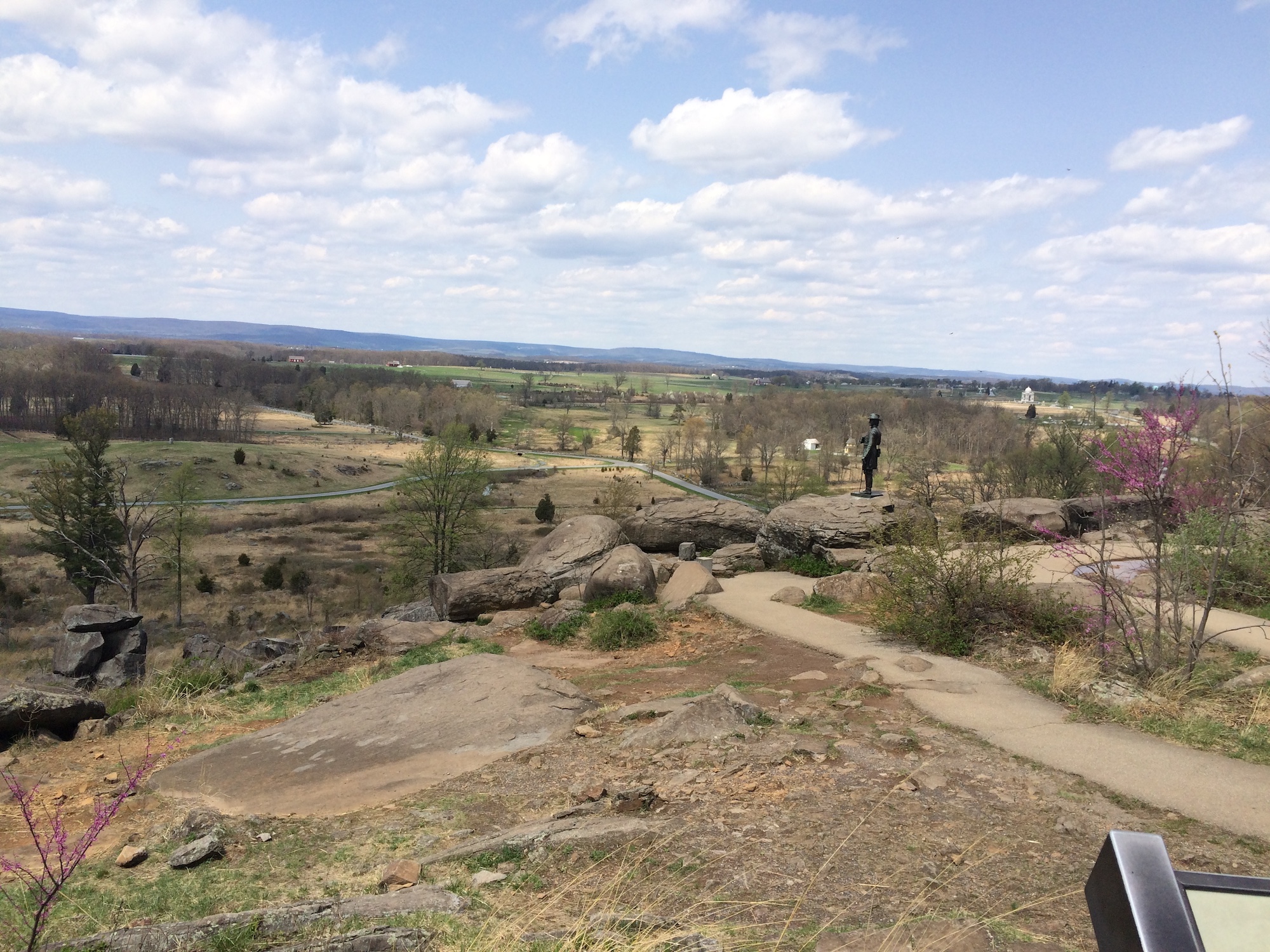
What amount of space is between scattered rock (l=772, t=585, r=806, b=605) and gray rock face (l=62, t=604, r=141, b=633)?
14915 mm

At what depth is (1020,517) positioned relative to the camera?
70.7 ft

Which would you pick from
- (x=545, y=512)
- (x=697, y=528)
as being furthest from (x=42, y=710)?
(x=545, y=512)

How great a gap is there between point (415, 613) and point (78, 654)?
23.6 feet

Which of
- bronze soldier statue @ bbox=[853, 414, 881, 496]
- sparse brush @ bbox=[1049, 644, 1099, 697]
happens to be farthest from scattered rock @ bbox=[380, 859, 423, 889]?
bronze soldier statue @ bbox=[853, 414, 881, 496]

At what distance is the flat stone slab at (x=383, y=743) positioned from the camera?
28.7 ft

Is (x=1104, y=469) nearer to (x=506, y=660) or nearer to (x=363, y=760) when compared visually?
(x=506, y=660)

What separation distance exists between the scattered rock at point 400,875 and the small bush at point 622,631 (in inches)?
347

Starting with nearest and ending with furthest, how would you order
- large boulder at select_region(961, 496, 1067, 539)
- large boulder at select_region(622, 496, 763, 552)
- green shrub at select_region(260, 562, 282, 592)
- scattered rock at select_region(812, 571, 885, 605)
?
scattered rock at select_region(812, 571, 885, 605) < large boulder at select_region(961, 496, 1067, 539) < large boulder at select_region(622, 496, 763, 552) < green shrub at select_region(260, 562, 282, 592)

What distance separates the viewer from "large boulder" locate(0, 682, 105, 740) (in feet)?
37.4

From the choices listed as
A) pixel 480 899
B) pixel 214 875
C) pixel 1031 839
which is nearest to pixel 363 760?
pixel 214 875

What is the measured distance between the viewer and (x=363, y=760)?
31.3ft

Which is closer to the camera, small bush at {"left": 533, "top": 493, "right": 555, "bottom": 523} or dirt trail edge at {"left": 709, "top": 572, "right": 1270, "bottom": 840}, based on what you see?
dirt trail edge at {"left": 709, "top": 572, "right": 1270, "bottom": 840}

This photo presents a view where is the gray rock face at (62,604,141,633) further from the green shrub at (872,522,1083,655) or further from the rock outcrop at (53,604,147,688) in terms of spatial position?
the green shrub at (872,522,1083,655)

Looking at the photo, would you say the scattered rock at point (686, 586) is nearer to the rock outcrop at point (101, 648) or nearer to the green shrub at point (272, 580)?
the rock outcrop at point (101, 648)
